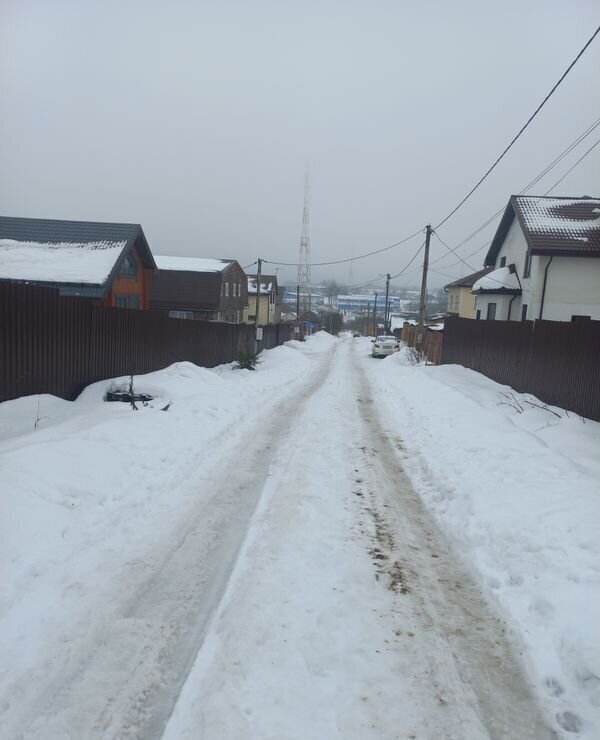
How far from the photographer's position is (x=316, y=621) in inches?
137

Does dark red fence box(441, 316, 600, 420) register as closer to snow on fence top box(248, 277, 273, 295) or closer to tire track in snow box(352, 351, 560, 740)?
tire track in snow box(352, 351, 560, 740)

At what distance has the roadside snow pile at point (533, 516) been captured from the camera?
3.10 meters

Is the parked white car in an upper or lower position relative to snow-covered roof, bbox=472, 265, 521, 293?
lower

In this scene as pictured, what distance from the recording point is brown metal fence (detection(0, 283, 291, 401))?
25.0ft

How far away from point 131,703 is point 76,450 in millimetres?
3827

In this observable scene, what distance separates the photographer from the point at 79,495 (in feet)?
17.0

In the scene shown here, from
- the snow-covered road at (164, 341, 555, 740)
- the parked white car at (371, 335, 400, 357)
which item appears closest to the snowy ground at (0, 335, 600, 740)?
the snow-covered road at (164, 341, 555, 740)

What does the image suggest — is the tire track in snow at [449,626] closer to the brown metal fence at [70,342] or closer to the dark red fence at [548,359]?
the brown metal fence at [70,342]

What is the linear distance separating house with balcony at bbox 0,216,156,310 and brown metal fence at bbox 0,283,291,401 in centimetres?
365

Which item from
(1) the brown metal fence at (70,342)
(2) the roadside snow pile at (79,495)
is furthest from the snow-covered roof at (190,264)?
(2) the roadside snow pile at (79,495)

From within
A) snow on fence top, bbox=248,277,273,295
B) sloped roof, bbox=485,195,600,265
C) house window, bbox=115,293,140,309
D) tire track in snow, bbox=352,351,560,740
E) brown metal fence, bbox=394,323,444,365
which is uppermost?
sloped roof, bbox=485,195,600,265

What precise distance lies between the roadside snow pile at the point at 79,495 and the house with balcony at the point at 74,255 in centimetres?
788

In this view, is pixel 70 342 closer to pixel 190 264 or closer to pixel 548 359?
pixel 548 359

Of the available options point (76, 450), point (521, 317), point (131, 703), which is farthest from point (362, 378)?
point (131, 703)
